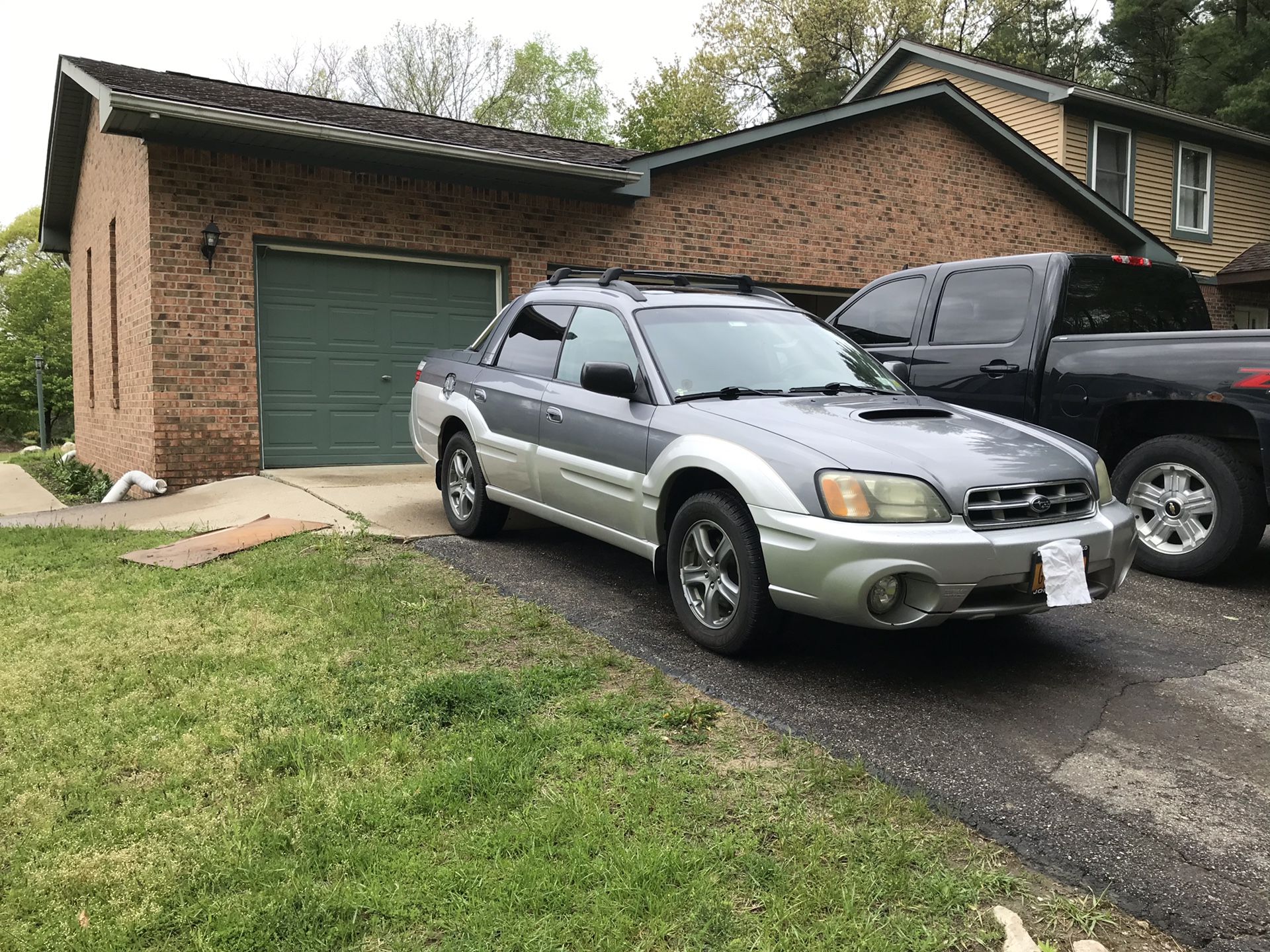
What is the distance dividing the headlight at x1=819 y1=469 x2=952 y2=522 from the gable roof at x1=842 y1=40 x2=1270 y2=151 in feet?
50.7

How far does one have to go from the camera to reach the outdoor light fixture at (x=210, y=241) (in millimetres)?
9492

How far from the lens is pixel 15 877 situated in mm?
2674

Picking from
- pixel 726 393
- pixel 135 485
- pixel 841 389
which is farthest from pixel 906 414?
pixel 135 485

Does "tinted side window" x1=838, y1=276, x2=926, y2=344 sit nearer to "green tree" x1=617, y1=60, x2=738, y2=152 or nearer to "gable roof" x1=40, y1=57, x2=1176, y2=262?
"gable roof" x1=40, y1=57, x2=1176, y2=262

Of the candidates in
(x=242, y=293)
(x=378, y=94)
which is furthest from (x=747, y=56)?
(x=242, y=293)

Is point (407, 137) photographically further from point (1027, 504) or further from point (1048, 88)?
point (1048, 88)

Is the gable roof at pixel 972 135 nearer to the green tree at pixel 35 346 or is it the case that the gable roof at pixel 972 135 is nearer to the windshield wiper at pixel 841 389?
the windshield wiper at pixel 841 389

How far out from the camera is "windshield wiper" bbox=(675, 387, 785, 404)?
4.88 metres

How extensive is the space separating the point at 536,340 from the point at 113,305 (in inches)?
325

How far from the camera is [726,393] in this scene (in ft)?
16.0

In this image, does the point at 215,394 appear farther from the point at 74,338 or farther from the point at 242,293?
the point at 74,338

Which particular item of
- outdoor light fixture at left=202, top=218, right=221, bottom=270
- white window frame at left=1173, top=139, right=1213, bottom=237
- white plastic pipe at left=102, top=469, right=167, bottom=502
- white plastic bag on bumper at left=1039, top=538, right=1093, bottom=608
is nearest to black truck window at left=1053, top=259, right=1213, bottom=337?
white plastic bag on bumper at left=1039, top=538, right=1093, bottom=608

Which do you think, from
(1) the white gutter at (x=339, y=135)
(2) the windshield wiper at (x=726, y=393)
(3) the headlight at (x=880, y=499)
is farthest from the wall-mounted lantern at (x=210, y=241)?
(3) the headlight at (x=880, y=499)

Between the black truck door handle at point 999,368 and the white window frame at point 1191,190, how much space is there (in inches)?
569
